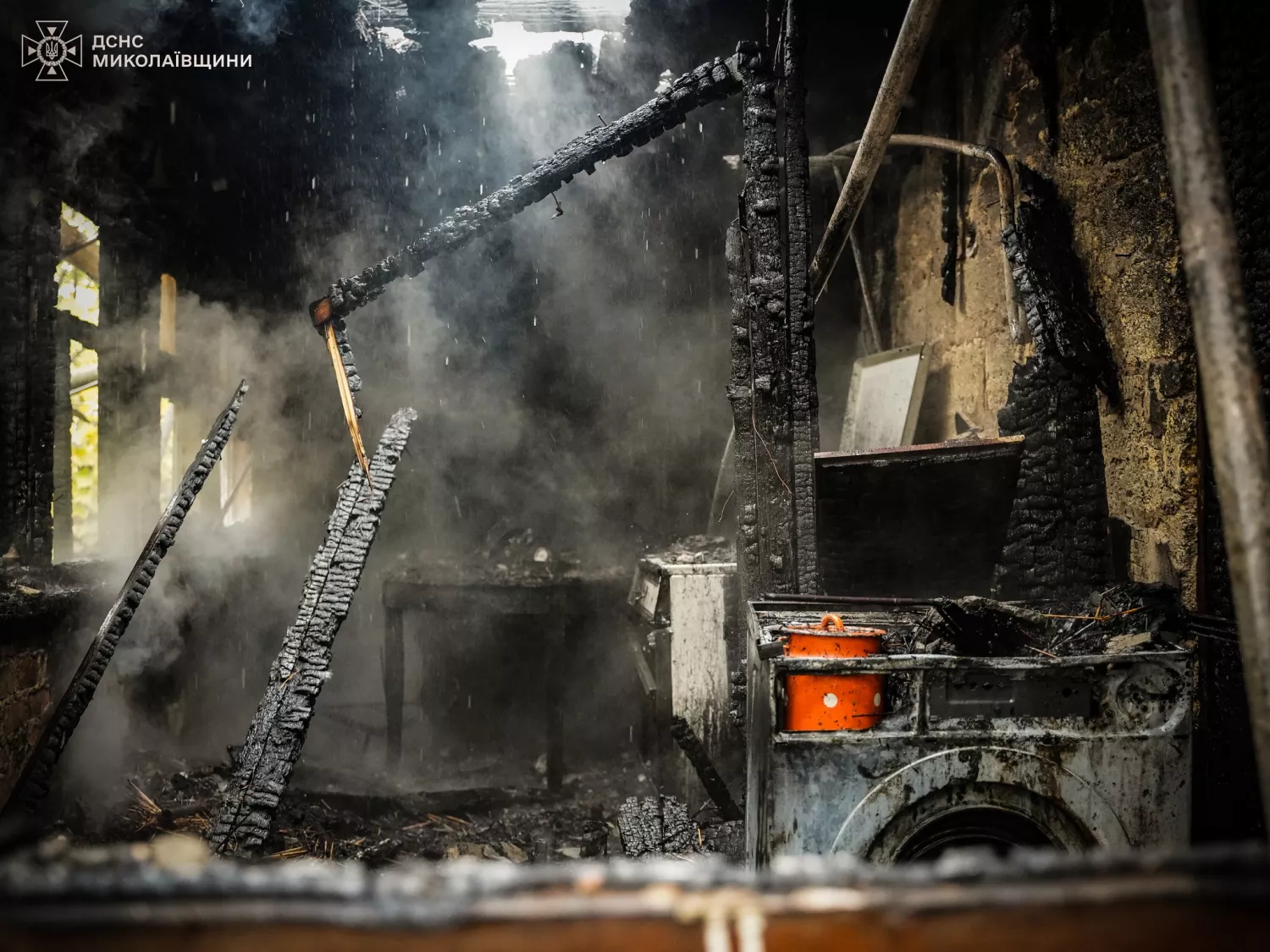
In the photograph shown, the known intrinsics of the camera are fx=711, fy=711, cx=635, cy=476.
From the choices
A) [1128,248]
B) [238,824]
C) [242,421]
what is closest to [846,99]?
[1128,248]

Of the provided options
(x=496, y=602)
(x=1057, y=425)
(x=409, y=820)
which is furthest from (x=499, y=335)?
(x=1057, y=425)

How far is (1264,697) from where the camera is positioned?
1738 millimetres

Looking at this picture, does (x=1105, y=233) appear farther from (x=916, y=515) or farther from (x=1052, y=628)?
(x=1052, y=628)

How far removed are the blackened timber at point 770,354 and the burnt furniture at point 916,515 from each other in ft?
1.39

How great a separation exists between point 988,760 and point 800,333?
124 inches

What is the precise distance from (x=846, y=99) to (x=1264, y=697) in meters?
9.68

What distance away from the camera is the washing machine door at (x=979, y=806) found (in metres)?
2.88

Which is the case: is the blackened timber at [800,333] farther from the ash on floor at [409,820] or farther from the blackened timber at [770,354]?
the ash on floor at [409,820]

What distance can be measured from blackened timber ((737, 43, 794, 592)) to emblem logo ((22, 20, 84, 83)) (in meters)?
6.08

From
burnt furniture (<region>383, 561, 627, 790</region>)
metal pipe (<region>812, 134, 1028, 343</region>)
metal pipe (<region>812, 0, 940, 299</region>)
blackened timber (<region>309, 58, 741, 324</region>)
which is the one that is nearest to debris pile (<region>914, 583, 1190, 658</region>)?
metal pipe (<region>812, 134, 1028, 343</region>)

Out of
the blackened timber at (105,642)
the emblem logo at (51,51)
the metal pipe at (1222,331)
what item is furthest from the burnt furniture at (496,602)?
the metal pipe at (1222,331)

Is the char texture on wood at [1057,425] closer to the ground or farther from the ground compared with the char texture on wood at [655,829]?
farther from the ground

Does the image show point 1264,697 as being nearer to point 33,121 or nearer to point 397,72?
point 33,121

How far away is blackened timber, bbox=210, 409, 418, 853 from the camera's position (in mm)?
4801
